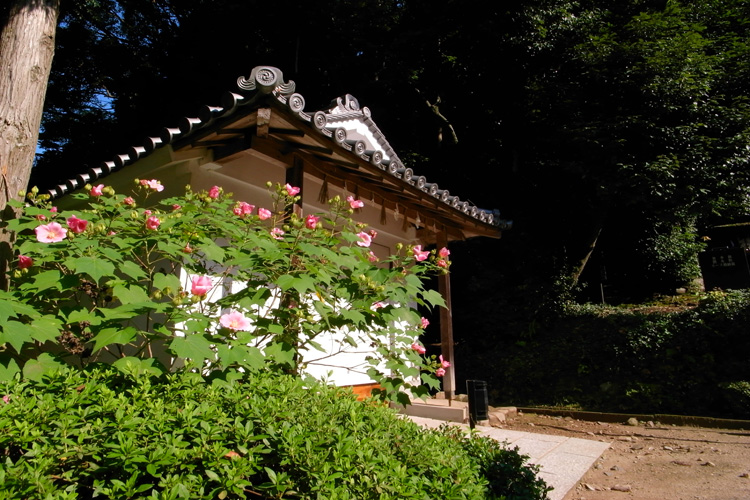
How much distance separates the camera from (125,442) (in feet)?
4.66

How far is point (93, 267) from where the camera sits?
6.72ft

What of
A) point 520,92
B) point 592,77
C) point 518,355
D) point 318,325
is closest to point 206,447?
point 318,325

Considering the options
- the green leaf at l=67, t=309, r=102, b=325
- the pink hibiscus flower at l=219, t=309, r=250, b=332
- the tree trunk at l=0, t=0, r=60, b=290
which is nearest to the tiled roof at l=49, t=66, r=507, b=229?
the tree trunk at l=0, t=0, r=60, b=290

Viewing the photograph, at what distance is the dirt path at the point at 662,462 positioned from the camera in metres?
4.27

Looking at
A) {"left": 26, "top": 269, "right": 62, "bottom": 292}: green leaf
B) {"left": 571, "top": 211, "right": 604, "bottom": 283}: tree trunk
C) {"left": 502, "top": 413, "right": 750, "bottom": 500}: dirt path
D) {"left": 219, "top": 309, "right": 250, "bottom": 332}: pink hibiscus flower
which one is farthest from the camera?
{"left": 571, "top": 211, "right": 604, "bottom": 283}: tree trunk

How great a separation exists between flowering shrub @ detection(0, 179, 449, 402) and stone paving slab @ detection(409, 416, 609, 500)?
1712 millimetres

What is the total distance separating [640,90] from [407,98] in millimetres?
6808

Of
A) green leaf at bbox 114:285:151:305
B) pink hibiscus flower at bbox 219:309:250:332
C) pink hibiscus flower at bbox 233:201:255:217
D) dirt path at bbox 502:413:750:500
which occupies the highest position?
pink hibiscus flower at bbox 233:201:255:217

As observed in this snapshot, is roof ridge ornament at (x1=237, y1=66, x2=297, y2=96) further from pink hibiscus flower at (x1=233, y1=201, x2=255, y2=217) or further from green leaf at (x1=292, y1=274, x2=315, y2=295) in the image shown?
green leaf at (x1=292, y1=274, x2=315, y2=295)

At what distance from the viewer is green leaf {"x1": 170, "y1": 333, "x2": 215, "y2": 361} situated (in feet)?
6.01

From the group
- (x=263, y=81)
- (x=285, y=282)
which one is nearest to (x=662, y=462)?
(x=285, y=282)

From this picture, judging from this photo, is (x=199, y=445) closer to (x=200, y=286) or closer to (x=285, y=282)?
(x=200, y=286)

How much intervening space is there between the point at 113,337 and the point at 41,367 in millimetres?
345

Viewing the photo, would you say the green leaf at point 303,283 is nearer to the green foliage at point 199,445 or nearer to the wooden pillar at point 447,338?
the green foliage at point 199,445
